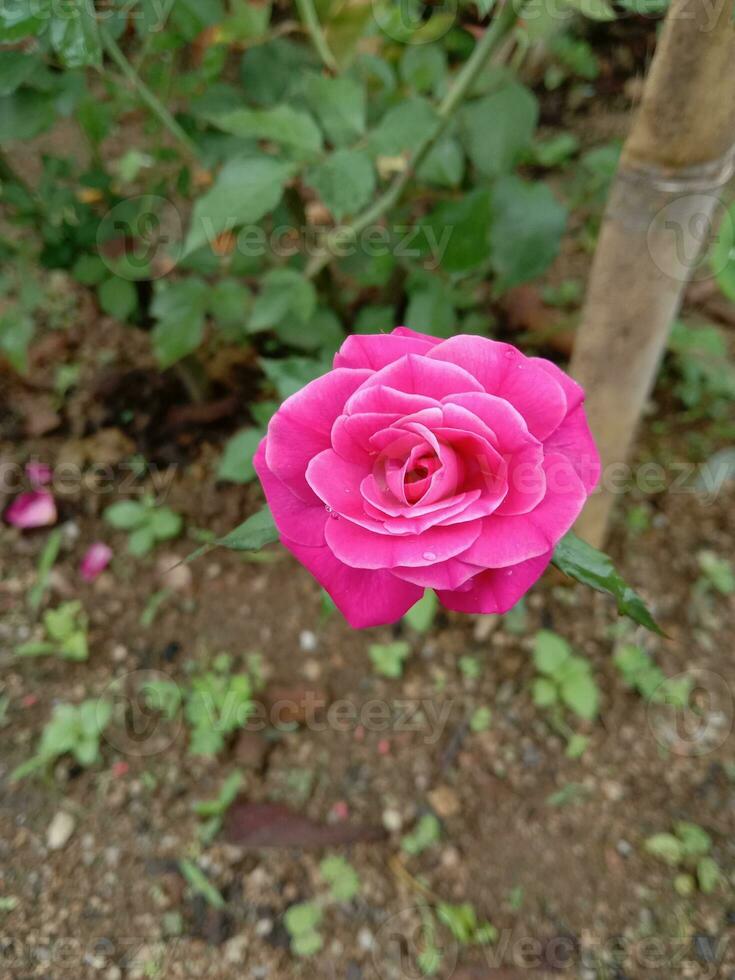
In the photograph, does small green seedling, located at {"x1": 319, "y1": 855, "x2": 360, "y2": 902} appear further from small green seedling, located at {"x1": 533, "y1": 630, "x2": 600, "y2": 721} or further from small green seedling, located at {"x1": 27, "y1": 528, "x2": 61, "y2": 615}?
small green seedling, located at {"x1": 27, "y1": 528, "x2": 61, "y2": 615}

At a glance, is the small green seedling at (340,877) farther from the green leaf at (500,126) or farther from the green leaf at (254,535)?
the green leaf at (500,126)

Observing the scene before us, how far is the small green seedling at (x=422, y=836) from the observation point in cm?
123

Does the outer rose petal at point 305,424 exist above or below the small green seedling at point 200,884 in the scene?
above

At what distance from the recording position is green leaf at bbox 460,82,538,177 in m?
1.10

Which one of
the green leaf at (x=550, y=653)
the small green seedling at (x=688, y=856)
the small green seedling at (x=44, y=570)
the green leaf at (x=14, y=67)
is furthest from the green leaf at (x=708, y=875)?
→ the green leaf at (x=14, y=67)

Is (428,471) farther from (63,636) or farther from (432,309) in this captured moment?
(63,636)

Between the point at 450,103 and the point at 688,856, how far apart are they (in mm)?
1183

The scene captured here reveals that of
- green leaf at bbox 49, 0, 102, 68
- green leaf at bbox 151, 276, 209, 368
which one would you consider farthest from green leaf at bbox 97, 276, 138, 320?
green leaf at bbox 49, 0, 102, 68

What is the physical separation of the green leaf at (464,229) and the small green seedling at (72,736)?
0.95 metres

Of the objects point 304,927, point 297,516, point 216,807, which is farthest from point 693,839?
point 297,516

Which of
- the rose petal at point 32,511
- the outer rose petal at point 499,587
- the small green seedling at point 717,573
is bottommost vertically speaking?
the rose petal at point 32,511

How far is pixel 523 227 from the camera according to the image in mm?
1118

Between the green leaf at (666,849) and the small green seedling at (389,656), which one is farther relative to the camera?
the small green seedling at (389,656)

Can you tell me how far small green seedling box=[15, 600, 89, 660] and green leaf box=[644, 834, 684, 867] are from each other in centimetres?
102
